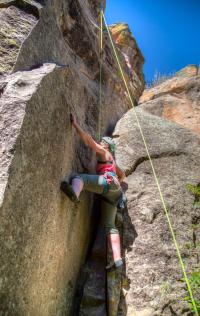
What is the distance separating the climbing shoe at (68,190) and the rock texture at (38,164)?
0.10 metres

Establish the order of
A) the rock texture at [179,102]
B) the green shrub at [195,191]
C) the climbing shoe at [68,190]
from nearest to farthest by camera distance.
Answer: the climbing shoe at [68,190] < the green shrub at [195,191] < the rock texture at [179,102]

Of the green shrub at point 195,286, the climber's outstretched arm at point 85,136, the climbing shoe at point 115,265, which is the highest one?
the climber's outstretched arm at point 85,136

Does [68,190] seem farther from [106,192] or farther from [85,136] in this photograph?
[85,136]

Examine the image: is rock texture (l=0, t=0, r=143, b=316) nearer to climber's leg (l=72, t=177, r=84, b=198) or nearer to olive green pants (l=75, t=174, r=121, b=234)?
climber's leg (l=72, t=177, r=84, b=198)

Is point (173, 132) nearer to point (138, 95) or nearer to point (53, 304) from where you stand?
point (138, 95)

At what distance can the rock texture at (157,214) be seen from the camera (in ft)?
16.7

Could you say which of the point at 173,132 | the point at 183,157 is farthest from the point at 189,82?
the point at 183,157

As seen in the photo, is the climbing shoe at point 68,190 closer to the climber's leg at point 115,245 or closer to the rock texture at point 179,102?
the climber's leg at point 115,245

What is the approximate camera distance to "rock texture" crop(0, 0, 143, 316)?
3.22 metres

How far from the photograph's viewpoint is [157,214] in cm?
613

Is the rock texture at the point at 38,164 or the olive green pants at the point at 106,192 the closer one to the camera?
the rock texture at the point at 38,164

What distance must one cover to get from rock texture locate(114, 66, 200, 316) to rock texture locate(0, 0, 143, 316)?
102 cm

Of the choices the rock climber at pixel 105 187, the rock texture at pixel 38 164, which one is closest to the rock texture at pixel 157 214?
the rock climber at pixel 105 187

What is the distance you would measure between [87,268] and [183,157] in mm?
3732
